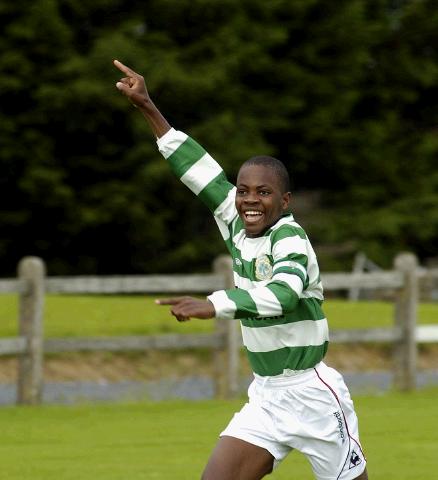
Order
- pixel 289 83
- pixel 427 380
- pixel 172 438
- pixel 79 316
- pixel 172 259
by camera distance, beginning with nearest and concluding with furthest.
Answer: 1. pixel 172 438
2. pixel 427 380
3. pixel 79 316
4. pixel 172 259
5. pixel 289 83

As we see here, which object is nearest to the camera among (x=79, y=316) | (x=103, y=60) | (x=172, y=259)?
(x=79, y=316)

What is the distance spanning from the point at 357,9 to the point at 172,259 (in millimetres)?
6911

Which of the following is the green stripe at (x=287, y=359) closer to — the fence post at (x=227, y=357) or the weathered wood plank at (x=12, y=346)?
the weathered wood plank at (x=12, y=346)

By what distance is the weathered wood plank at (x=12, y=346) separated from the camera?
1220cm

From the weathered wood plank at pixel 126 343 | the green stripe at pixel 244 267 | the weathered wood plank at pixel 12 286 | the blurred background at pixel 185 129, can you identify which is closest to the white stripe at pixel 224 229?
the green stripe at pixel 244 267

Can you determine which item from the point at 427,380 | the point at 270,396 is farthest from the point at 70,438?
the point at 427,380

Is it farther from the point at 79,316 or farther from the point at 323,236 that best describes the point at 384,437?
the point at 323,236

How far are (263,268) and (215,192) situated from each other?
0.59 meters

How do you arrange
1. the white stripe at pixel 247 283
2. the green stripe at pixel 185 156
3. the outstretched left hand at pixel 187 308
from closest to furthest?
the outstretched left hand at pixel 187 308 < the white stripe at pixel 247 283 < the green stripe at pixel 185 156

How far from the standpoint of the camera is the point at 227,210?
6.03 m

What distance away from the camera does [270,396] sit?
5.73m

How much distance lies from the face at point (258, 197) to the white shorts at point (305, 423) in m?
0.65

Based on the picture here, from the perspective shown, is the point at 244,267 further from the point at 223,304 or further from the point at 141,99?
the point at 141,99

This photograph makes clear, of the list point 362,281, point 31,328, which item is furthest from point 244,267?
point 362,281
